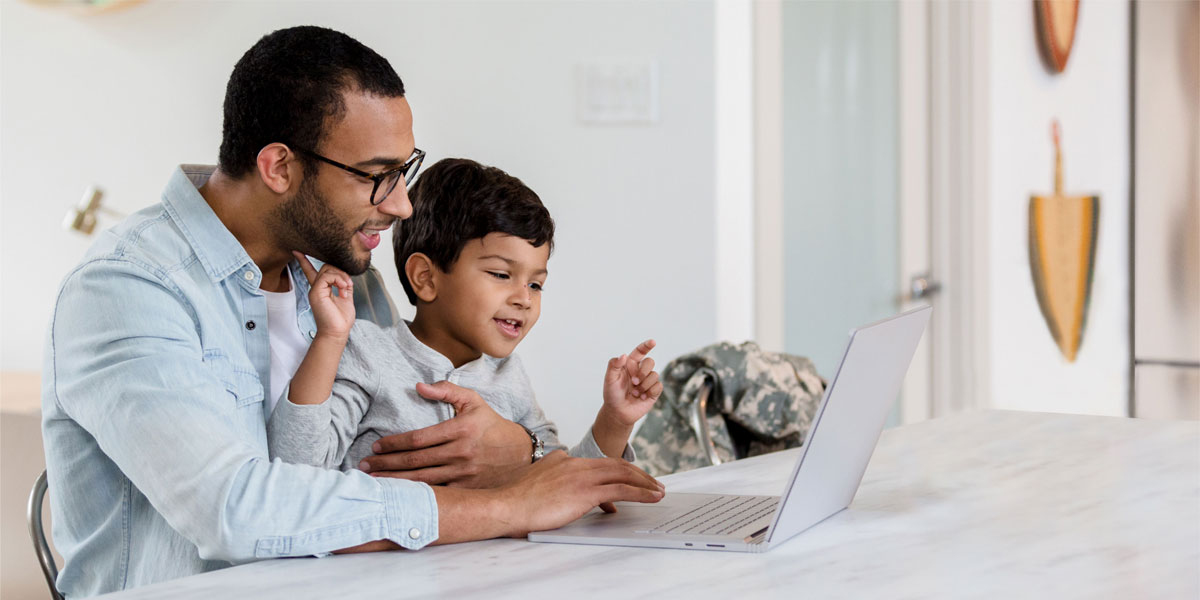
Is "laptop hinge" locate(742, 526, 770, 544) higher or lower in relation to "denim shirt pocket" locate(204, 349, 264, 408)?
lower

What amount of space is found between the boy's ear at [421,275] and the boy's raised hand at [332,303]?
0.20 meters

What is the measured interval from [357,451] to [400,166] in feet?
1.19

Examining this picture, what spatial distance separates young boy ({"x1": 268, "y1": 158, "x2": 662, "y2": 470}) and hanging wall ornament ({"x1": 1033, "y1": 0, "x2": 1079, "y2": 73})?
2428 mm

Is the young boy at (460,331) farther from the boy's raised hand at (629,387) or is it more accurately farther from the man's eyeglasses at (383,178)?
the man's eyeglasses at (383,178)

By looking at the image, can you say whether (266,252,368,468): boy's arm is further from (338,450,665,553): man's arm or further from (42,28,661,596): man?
(338,450,665,553): man's arm

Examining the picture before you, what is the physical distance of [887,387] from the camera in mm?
1196

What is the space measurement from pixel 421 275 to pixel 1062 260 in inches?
99.2

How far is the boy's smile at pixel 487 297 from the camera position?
1537 millimetres

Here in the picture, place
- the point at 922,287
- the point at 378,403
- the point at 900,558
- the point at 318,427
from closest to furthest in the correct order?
the point at 900,558 → the point at 318,427 → the point at 378,403 → the point at 922,287

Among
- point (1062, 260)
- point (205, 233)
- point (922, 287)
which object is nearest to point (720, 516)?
point (205, 233)

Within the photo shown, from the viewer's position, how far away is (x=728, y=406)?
2055 mm

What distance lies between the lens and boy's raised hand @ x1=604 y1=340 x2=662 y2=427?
1422 mm

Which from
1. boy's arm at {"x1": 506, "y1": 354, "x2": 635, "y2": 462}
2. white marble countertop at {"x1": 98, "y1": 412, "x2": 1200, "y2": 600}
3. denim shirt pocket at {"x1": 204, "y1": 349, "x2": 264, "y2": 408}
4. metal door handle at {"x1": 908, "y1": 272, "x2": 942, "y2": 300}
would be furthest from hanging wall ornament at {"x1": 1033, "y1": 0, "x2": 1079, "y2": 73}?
denim shirt pocket at {"x1": 204, "y1": 349, "x2": 264, "y2": 408}

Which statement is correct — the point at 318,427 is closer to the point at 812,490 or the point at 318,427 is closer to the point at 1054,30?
the point at 812,490
